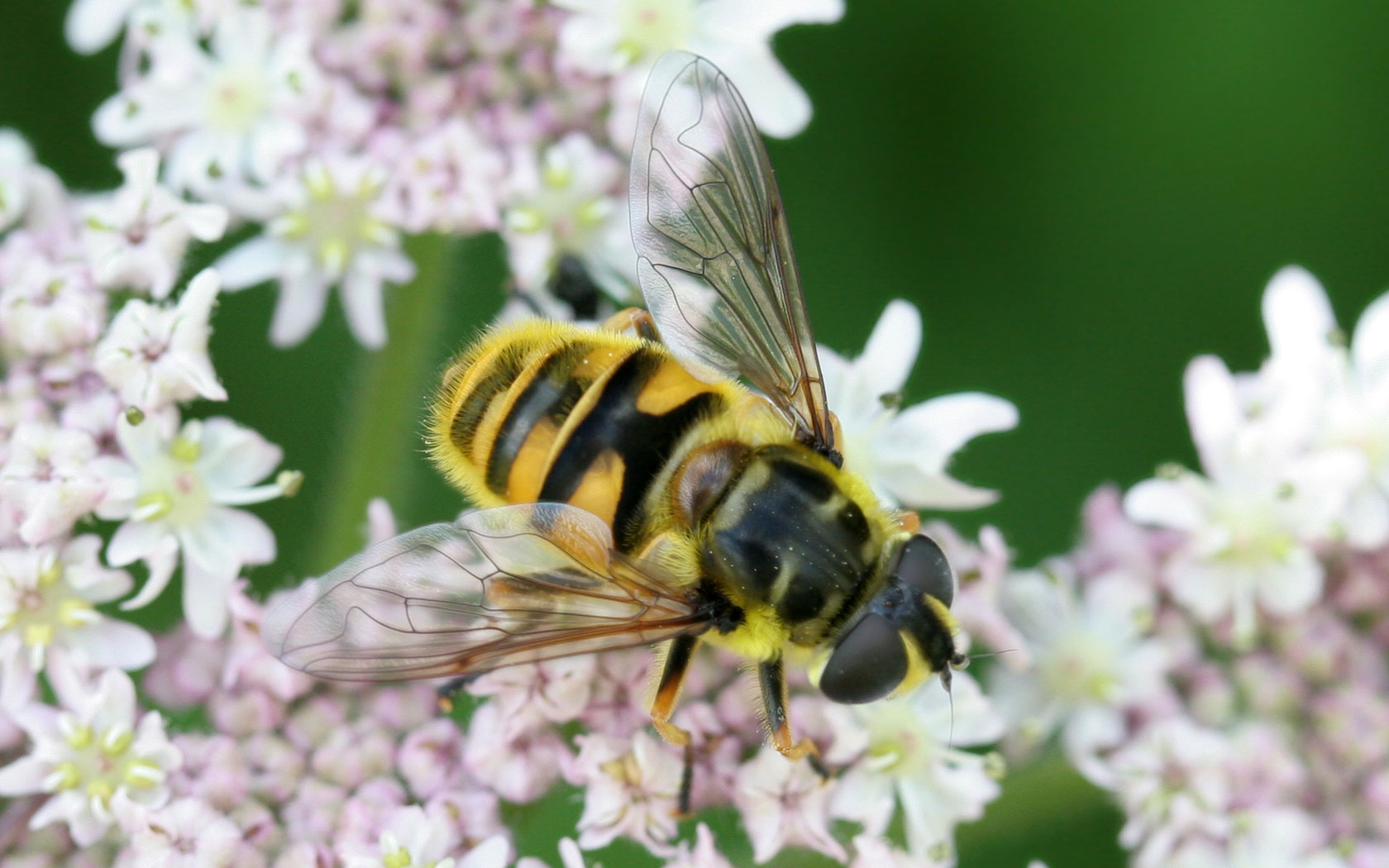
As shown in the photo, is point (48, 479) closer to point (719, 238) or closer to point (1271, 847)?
point (719, 238)

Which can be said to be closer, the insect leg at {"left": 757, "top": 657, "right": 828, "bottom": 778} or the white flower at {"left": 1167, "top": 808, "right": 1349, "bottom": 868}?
the insect leg at {"left": 757, "top": 657, "right": 828, "bottom": 778}

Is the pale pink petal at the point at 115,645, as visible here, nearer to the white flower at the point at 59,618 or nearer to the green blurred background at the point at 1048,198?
the white flower at the point at 59,618

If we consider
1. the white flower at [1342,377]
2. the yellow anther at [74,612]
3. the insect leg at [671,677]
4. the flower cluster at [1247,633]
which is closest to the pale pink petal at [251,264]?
the yellow anther at [74,612]

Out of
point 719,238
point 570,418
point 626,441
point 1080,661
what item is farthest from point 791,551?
point 1080,661

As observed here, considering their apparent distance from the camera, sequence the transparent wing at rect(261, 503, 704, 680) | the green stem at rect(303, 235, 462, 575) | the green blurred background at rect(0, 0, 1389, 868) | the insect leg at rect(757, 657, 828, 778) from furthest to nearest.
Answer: the green blurred background at rect(0, 0, 1389, 868) < the green stem at rect(303, 235, 462, 575) < the insect leg at rect(757, 657, 828, 778) < the transparent wing at rect(261, 503, 704, 680)

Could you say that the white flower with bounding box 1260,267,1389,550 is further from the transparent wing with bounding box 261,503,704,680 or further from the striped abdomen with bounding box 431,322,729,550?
the transparent wing with bounding box 261,503,704,680

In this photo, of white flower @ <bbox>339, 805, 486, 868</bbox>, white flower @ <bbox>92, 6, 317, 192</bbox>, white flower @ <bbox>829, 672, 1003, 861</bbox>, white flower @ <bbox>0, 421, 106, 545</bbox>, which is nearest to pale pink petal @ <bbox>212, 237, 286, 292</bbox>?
white flower @ <bbox>92, 6, 317, 192</bbox>

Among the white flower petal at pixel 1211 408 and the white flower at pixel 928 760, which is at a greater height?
the white flower petal at pixel 1211 408

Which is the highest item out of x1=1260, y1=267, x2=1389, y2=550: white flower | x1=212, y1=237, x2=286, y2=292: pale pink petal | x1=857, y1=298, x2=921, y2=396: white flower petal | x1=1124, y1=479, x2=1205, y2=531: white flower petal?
x1=1260, y1=267, x2=1389, y2=550: white flower
